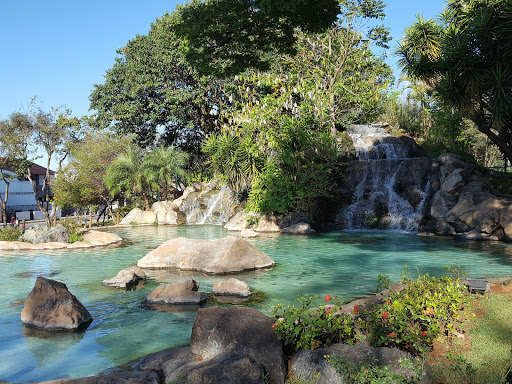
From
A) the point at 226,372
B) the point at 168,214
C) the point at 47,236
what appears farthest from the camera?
the point at 168,214

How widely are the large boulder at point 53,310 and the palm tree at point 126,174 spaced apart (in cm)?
2347

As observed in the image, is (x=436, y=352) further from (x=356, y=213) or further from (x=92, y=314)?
(x=356, y=213)

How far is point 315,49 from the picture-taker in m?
28.5

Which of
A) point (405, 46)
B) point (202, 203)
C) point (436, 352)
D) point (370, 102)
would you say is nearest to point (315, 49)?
point (370, 102)

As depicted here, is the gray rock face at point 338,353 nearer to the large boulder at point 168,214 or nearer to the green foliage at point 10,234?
the green foliage at point 10,234

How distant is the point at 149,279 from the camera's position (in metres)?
13.0

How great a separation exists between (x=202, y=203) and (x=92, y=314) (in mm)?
22679

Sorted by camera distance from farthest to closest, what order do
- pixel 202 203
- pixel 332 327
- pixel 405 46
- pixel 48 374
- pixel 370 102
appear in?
pixel 202 203, pixel 370 102, pixel 405 46, pixel 48 374, pixel 332 327

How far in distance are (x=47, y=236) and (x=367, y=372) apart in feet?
63.3

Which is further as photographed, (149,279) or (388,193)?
(388,193)

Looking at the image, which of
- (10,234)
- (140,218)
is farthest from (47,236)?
(140,218)

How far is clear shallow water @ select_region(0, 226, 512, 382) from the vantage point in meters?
7.48

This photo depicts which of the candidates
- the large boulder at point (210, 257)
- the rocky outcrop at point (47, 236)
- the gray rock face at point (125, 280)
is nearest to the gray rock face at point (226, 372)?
the gray rock face at point (125, 280)

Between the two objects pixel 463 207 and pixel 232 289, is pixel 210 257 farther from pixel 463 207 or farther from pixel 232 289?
pixel 463 207
